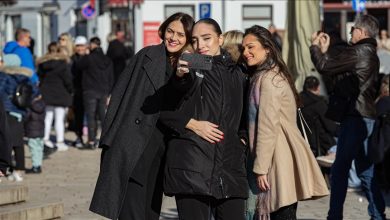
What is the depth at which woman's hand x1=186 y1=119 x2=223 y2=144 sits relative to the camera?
6.48 meters

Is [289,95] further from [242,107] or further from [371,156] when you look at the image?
[371,156]

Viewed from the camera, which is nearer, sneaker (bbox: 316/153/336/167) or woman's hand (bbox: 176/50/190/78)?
woman's hand (bbox: 176/50/190/78)

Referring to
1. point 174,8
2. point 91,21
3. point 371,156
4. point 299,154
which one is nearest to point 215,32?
point 299,154

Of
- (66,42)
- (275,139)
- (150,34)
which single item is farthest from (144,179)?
(150,34)

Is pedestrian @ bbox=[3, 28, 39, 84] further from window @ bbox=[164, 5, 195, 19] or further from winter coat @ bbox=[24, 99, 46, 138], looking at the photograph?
window @ bbox=[164, 5, 195, 19]

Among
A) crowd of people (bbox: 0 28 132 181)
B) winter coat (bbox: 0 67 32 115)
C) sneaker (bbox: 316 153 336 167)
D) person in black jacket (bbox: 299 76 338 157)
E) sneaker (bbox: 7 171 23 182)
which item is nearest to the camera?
sneaker (bbox: 316 153 336 167)

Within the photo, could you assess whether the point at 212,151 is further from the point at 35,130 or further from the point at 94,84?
the point at 94,84

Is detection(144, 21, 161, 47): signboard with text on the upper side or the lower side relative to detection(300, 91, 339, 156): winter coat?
upper

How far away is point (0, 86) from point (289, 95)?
6732 millimetres

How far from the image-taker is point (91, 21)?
44.0m

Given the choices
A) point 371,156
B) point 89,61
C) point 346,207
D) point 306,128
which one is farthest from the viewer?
point 89,61

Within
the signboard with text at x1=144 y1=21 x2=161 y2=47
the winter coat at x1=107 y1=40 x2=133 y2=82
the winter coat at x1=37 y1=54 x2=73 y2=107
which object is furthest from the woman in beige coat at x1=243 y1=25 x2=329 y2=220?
the signboard with text at x1=144 y1=21 x2=161 y2=47

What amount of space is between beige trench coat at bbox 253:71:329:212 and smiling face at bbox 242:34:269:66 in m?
0.12

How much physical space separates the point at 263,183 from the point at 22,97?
6966mm
